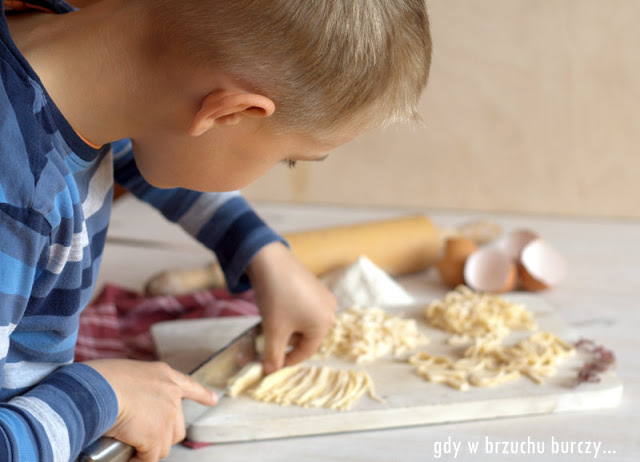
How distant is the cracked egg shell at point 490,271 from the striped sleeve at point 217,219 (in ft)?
1.20

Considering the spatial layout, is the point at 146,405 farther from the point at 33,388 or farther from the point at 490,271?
the point at 490,271

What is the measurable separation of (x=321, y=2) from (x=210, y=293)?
0.66 metres

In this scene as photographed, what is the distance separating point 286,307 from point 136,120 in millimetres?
322

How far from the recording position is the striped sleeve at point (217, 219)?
2.99 ft

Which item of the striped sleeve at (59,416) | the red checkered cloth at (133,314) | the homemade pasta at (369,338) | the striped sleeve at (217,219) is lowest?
the red checkered cloth at (133,314)

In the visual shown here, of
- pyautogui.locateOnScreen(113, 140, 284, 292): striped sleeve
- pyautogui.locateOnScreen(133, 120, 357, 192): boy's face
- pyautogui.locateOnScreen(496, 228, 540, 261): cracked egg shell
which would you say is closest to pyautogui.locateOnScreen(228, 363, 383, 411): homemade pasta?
pyautogui.locateOnScreen(113, 140, 284, 292): striped sleeve

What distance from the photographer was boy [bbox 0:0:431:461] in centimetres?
58

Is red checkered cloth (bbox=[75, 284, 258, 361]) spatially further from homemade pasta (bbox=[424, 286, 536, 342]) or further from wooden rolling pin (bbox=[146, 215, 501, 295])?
homemade pasta (bbox=[424, 286, 536, 342])

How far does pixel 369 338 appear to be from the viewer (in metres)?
0.91

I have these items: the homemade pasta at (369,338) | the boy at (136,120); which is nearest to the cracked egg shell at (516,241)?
the homemade pasta at (369,338)

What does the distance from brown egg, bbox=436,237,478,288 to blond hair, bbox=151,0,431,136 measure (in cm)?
57

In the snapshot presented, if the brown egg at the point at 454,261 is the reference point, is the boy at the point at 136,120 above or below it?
above

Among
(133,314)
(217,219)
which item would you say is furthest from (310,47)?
(133,314)

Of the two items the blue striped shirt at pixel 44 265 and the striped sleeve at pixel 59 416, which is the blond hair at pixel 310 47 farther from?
the striped sleeve at pixel 59 416
